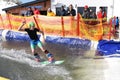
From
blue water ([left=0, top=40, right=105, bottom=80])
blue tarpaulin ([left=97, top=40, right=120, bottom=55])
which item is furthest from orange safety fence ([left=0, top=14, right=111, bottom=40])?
blue tarpaulin ([left=97, top=40, right=120, bottom=55])

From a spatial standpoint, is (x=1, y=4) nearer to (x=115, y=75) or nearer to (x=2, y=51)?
(x=2, y=51)

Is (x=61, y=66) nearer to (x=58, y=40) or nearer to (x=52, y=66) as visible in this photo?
(x=52, y=66)

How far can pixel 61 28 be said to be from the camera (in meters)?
19.3

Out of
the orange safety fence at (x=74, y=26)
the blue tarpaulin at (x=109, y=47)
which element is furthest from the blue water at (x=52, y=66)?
the orange safety fence at (x=74, y=26)

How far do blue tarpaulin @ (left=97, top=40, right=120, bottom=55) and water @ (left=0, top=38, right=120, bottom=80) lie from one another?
443mm

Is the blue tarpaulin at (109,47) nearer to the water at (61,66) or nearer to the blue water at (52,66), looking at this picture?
the water at (61,66)

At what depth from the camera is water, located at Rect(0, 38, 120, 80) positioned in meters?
12.3

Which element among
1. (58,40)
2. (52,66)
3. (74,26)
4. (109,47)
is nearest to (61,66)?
(52,66)

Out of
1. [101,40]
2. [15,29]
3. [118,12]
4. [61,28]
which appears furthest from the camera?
[118,12]

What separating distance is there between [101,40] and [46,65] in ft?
12.9

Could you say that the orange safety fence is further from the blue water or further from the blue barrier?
the blue water

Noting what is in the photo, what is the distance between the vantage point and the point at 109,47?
51.9ft

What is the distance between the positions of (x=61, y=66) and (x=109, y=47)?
9.49 ft

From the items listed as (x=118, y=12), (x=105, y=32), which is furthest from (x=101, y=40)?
(x=118, y=12)
